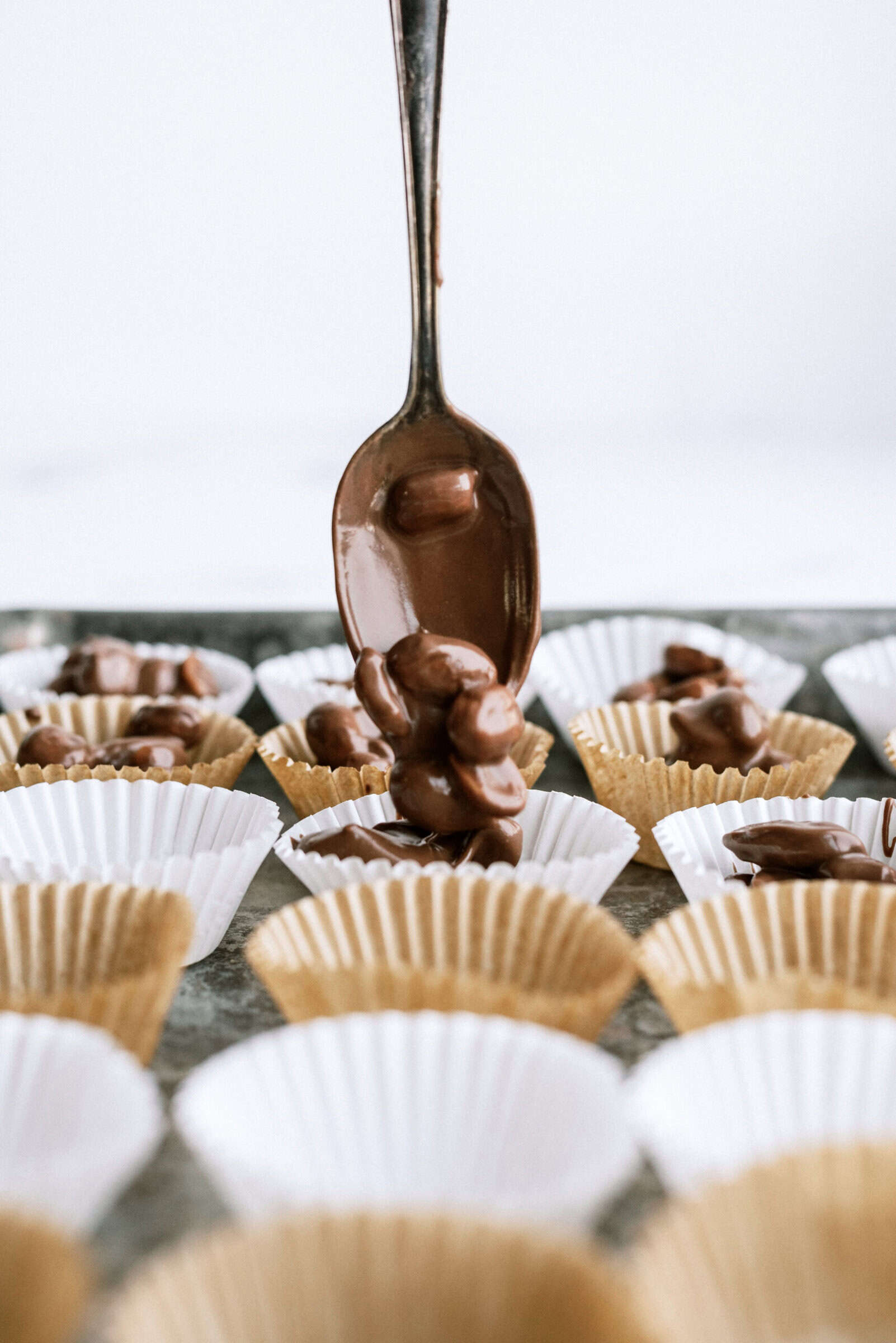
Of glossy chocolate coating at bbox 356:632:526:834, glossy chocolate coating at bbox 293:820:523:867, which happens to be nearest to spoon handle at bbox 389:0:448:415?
glossy chocolate coating at bbox 356:632:526:834

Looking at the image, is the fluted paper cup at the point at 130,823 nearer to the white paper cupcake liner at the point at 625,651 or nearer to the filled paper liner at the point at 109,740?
the filled paper liner at the point at 109,740

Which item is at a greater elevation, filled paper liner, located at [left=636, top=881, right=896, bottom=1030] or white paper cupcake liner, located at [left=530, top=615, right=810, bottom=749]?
filled paper liner, located at [left=636, top=881, right=896, bottom=1030]

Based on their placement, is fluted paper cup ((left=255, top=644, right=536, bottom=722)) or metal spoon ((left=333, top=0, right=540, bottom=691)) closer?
metal spoon ((left=333, top=0, right=540, bottom=691))

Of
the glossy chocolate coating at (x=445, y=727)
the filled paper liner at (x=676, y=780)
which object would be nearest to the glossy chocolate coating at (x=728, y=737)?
the filled paper liner at (x=676, y=780)

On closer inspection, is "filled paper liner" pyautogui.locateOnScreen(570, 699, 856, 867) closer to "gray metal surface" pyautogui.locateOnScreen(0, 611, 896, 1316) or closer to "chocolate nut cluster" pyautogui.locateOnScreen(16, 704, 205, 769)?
"gray metal surface" pyautogui.locateOnScreen(0, 611, 896, 1316)

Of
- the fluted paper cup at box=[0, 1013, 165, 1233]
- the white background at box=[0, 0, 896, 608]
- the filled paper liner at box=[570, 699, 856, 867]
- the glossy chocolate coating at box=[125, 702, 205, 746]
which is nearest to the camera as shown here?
the fluted paper cup at box=[0, 1013, 165, 1233]

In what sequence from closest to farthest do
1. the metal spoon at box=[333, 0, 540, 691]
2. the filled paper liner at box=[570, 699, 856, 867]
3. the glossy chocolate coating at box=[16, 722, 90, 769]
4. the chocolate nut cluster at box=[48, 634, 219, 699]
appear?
1. the metal spoon at box=[333, 0, 540, 691]
2. the filled paper liner at box=[570, 699, 856, 867]
3. the glossy chocolate coating at box=[16, 722, 90, 769]
4. the chocolate nut cluster at box=[48, 634, 219, 699]

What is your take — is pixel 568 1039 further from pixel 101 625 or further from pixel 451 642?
pixel 101 625
